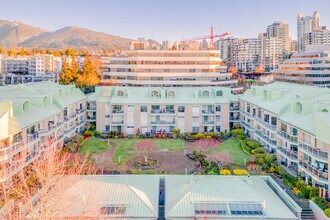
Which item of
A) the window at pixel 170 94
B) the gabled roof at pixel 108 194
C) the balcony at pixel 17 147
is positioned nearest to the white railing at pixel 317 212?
the gabled roof at pixel 108 194

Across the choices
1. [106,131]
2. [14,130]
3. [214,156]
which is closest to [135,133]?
[106,131]

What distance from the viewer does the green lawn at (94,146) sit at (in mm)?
41031

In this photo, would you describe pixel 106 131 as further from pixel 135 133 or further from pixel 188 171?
pixel 188 171

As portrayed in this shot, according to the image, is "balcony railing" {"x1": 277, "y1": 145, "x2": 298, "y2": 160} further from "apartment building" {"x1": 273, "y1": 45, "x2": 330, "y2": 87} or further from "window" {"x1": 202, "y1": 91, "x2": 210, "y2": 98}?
"apartment building" {"x1": 273, "y1": 45, "x2": 330, "y2": 87}

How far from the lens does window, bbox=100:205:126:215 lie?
804 inches

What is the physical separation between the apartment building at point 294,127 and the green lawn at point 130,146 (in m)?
10.9

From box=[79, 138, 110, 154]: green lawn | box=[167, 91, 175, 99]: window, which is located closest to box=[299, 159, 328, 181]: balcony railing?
box=[79, 138, 110, 154]: green lawn

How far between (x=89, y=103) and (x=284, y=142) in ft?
102

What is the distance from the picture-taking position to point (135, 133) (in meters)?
49.4

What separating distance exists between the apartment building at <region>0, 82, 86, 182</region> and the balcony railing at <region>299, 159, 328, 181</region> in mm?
23985

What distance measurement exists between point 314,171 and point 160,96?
28973 mm

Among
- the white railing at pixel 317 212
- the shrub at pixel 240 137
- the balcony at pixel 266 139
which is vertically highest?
the balcony at pixel 266 139

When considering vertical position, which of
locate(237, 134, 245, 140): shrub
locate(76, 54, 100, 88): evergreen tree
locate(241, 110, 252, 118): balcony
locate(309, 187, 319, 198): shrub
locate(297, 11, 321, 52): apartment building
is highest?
locate(297, 11, 321, 52): apartment building

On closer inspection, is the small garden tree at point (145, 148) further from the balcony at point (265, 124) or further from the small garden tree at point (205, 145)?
the balcony at point (265, 124)
